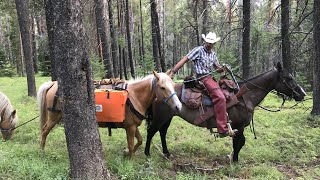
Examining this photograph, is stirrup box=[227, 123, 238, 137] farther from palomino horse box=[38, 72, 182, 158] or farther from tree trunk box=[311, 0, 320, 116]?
tree trunk box=[311, 0, 320, 116]

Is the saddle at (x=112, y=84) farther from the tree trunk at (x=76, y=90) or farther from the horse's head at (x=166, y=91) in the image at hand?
the tree trunk at (x=76, y=90)

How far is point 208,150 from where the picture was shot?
8031 mm

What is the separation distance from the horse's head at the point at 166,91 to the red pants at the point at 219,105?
1108mm

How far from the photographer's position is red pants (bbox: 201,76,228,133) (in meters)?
6.73

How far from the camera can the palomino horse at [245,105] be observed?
7047 millimetres

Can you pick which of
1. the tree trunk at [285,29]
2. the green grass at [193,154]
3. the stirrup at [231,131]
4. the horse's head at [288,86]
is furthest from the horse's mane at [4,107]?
the tree trunk at [285,29]

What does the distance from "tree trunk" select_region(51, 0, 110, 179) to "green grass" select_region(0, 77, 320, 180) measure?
508mm

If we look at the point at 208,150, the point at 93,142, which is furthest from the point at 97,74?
the point at 93,142

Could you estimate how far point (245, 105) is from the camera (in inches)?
278

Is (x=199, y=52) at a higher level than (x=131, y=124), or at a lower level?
higher

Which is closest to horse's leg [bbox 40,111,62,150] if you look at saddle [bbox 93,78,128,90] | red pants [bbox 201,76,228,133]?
saddle [bbox 93,78,128,90]

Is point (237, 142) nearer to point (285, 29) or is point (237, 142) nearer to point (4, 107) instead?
point (4, 107)

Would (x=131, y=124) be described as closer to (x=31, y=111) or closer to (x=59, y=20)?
(x=59, y=20)

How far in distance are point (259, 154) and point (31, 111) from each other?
8.00 meters
